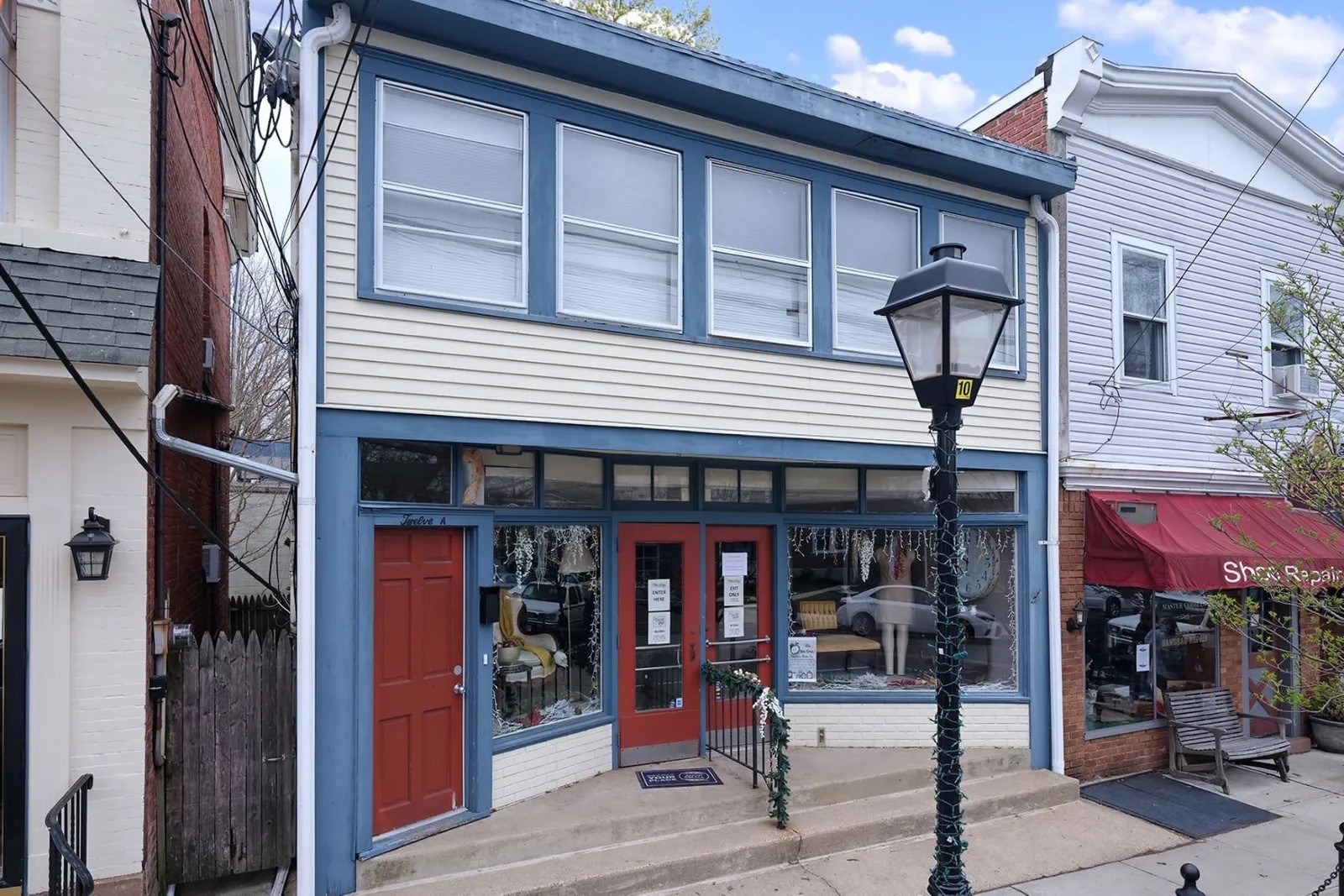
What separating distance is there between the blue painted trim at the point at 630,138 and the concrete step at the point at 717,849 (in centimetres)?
396

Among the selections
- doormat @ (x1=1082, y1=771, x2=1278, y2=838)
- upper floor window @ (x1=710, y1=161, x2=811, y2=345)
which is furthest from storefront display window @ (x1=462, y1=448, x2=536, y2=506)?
doormat @ (x1=1082, y1=771, x2=1278, y2=838)

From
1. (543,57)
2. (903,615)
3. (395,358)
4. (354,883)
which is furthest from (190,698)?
(903,615)

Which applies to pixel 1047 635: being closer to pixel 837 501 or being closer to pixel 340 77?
pixel 837 501

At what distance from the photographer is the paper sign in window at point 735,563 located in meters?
8.19

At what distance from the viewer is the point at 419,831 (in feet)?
19.4

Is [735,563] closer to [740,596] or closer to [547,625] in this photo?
[740,596]

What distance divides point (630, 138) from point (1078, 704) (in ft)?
23.6

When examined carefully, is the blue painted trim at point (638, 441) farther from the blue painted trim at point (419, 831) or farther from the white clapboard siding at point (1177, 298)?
the blue painted trim at point (419, 831)

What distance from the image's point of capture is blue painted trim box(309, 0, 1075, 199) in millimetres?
5867

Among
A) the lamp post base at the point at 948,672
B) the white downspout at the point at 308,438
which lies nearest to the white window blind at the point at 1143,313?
the lamp post base at the point at 948,672

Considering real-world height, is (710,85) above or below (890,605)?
above

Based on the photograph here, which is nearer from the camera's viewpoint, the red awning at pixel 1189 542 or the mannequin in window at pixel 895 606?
the red awning at pixel 1189 542

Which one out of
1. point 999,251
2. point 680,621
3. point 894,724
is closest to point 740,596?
point 680,621

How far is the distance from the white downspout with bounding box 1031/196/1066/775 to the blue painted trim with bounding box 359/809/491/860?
18.9 feet
